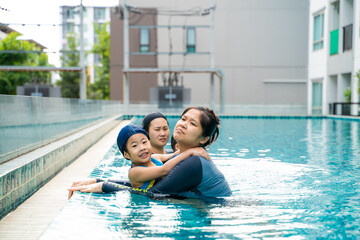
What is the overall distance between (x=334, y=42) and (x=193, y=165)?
70.8 ft

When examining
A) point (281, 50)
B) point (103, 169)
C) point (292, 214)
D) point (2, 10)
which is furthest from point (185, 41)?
point (292, 214)

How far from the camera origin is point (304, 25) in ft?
103

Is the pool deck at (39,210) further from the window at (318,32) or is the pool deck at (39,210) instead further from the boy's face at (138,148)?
the window at (318,32)

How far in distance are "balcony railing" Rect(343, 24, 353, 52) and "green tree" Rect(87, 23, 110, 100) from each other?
2999 cm

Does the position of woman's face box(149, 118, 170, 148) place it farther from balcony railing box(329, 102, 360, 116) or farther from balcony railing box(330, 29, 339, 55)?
balcony railing box(330, 29, 339, 55)

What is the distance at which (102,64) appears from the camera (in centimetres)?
5003

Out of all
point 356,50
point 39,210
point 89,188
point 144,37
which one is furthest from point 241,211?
point 144,37

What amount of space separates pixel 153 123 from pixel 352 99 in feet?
60.4

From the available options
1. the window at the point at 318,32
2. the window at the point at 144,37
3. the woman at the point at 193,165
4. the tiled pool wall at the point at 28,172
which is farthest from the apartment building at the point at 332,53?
the woman at the point at 193,165

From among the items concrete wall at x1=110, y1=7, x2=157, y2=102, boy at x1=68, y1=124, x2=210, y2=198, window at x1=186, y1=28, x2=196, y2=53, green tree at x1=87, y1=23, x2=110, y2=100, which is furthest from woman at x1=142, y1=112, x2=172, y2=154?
green tree at x1=87, y1=23, x2=110, y2=100

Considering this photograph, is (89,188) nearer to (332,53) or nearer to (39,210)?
(39,210)

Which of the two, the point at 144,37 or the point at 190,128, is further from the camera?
the point at 144,37

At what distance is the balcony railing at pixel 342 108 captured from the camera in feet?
67.5

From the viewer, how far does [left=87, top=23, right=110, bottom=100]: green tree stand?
155 ft
